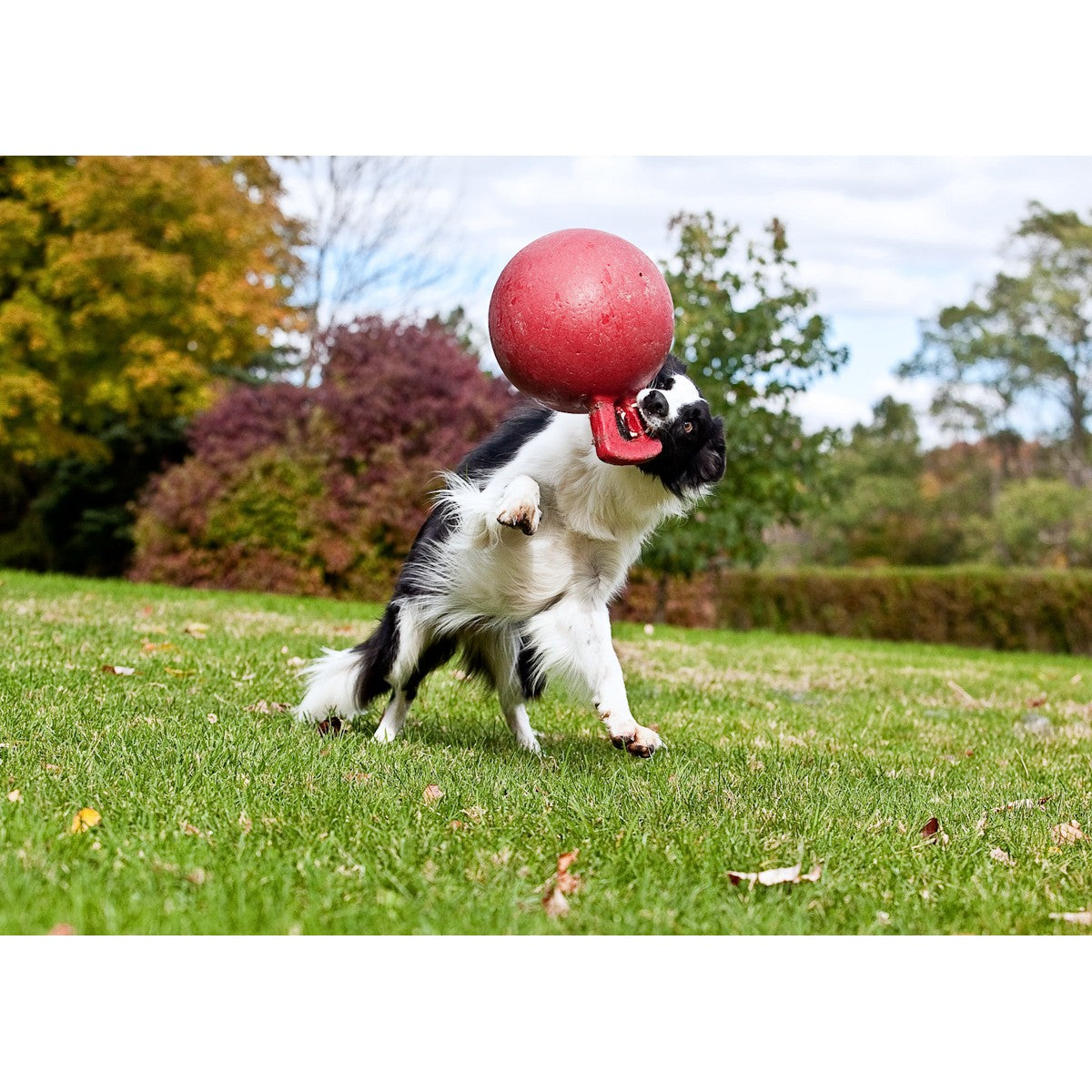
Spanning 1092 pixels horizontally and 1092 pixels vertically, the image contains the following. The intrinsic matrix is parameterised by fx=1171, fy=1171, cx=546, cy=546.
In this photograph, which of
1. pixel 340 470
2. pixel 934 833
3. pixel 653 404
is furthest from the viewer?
pixel 340 470

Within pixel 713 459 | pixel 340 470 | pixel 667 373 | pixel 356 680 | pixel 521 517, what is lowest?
pixel 356 680

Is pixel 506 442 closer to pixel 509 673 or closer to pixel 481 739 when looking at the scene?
pixel 509 673

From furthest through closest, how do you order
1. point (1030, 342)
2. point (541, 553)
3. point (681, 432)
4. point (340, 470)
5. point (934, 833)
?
1. point (1030, 342)
2. point (340, 470)
3. point (541, 553)
4. point (681, 432)
5. point (934, 833)

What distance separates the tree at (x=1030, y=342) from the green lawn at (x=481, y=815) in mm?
31082

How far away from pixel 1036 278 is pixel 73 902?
36.7m

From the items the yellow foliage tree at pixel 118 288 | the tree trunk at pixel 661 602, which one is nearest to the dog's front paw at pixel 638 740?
the tree trunk at pixel 661 602

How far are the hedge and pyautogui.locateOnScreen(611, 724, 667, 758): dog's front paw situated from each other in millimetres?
13815

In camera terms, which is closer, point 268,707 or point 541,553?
point 541,553

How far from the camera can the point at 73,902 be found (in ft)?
8.86

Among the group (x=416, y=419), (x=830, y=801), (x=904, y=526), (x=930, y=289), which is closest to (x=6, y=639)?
(x=830, y=801)

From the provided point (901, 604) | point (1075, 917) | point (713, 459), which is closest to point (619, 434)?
point (713, 459)

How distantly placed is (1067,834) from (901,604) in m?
16.5

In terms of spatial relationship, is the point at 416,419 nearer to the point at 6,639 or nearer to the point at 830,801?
the point at 6,639

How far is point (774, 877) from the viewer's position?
3.22 metres
